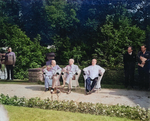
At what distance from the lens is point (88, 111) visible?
5.01 metres

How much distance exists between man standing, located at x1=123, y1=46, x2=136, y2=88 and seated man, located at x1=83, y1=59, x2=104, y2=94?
703mm

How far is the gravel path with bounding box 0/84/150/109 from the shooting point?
5.12 meters

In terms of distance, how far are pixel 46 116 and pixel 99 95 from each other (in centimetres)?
152

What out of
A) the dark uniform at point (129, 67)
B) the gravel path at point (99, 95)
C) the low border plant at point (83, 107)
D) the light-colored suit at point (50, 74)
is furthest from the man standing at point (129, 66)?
the light-colored suit at point (50, 74)

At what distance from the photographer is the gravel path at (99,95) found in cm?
512

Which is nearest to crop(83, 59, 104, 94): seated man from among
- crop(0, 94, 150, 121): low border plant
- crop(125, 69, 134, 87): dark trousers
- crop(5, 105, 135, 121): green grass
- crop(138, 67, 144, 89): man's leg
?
crop(0, 94, 150, 121): low border plant

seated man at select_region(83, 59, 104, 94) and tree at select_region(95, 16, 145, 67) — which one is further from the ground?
tree at select_region(95, 16, 145, 67)

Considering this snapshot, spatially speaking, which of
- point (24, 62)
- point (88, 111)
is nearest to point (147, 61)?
point (88, 111)

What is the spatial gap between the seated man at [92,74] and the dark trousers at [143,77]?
3.51 ft

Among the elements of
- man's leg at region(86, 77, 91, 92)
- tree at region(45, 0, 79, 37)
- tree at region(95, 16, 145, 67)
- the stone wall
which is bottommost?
man's leg at region(86, 77, 91, 92)

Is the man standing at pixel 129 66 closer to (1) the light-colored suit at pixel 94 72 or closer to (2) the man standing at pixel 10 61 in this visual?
(1) the light-colored suit at pixel 94 72

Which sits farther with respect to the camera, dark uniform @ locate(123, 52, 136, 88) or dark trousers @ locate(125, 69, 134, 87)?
dark trousers @ locate(125, 69, 134, 87)

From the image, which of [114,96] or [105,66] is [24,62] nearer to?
[105,66]

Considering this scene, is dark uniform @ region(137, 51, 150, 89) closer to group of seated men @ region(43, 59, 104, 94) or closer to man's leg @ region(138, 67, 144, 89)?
man's leg @ region(138, 67, 144, 89)
